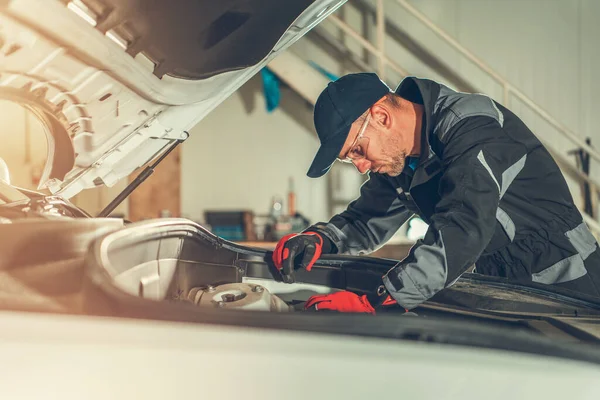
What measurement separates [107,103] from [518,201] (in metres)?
1.13

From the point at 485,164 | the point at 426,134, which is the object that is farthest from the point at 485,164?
the point at 426,134

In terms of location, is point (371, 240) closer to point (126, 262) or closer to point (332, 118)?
point (332, 118)

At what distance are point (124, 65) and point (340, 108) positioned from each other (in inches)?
21.6

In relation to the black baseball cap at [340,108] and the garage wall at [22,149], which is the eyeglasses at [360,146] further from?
the garage wall at [22,149]

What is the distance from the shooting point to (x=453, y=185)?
3.69 ft

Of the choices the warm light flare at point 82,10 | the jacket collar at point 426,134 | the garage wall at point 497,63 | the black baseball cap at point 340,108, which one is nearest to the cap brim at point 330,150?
the black baseball cap at point 340,108

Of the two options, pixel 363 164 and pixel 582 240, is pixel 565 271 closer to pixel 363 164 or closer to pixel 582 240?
pixel 582 240

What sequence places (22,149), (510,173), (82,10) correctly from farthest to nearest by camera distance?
(22,149), (510,173), (82,10)

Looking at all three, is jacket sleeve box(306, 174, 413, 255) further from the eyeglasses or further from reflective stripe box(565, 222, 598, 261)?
reflective stripe box(565, 222, 598, 261)

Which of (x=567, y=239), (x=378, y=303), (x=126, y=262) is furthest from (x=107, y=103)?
(x=567, y=239)

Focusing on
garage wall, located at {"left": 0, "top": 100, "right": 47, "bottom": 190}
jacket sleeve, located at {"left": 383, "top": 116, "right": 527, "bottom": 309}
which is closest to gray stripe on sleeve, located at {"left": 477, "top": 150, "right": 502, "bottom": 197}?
jacket sleeve, located at {"left": 383, "top": 116, "right": 527, "bottom": 309}

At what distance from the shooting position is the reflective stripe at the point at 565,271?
1.30m

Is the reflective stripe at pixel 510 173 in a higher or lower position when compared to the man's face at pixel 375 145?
lower

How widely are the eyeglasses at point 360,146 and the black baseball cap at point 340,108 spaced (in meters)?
0.05
